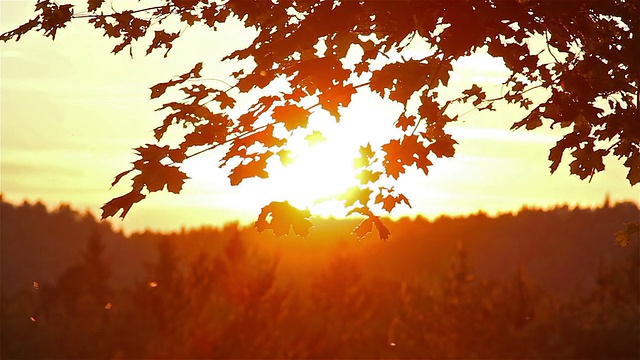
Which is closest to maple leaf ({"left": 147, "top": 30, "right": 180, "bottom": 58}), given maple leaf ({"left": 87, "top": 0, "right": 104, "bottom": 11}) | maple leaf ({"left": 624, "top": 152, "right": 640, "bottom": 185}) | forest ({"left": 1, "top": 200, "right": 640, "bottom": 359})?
maple leaf ({"left": 87, "top": 0, "right": 104, "bottom": 11})

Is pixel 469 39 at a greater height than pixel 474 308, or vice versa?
pixel 469 39

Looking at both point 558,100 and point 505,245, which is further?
point 505,245

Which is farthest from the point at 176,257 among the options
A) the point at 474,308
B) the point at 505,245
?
the point at 505,245

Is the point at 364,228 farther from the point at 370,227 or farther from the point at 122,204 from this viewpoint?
the point at 122,204

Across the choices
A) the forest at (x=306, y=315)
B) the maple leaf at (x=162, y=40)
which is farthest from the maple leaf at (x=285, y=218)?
the forest at (x=306, y=315)

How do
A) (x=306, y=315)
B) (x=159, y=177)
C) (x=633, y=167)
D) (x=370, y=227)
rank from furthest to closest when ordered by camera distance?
(x=306, y=315), (x=633, y=167), (x=370, y=227), (x=159, y=177)

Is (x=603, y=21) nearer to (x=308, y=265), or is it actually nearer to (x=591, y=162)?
(x=591, y=162)

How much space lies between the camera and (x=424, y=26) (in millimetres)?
5887

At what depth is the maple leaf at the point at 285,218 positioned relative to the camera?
19.6ft

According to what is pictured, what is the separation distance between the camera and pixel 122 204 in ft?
18.7

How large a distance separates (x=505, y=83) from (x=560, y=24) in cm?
161

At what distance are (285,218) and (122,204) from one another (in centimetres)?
111

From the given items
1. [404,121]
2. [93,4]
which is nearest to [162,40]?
[93,4]

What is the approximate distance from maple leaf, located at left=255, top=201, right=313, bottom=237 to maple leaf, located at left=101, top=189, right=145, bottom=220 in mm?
897
